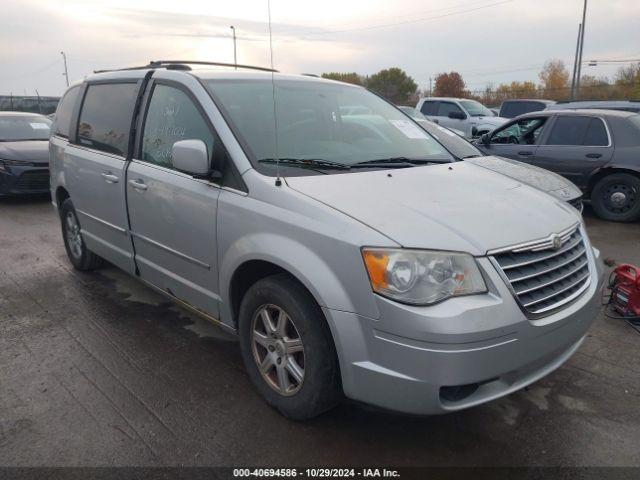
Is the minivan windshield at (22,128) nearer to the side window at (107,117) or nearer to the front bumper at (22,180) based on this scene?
the front bumper at (22,180)

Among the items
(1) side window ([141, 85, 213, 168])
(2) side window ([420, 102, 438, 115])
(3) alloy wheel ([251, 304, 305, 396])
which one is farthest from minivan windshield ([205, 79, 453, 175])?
(2) side window ([420, 102, 438, 115])

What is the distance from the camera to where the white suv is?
49.2 ft

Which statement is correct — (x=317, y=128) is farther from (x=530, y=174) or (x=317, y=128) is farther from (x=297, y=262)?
(x=530, y=174)

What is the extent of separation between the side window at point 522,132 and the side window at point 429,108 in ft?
26.5

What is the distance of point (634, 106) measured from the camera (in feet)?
30.6

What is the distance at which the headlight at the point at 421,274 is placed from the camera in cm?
223

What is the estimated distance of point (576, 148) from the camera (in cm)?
766

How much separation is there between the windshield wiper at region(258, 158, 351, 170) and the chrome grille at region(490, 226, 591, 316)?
1112 mm

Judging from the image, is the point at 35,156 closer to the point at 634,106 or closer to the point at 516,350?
the point at 516,350

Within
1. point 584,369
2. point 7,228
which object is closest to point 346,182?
point 584,369

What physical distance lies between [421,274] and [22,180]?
8.56 metres

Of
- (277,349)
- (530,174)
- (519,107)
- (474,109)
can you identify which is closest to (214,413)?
(277,349)

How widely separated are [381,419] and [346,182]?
1.33 metres

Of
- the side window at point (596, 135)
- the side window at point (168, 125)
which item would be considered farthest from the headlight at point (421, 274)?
the side window at point (596, 135)
